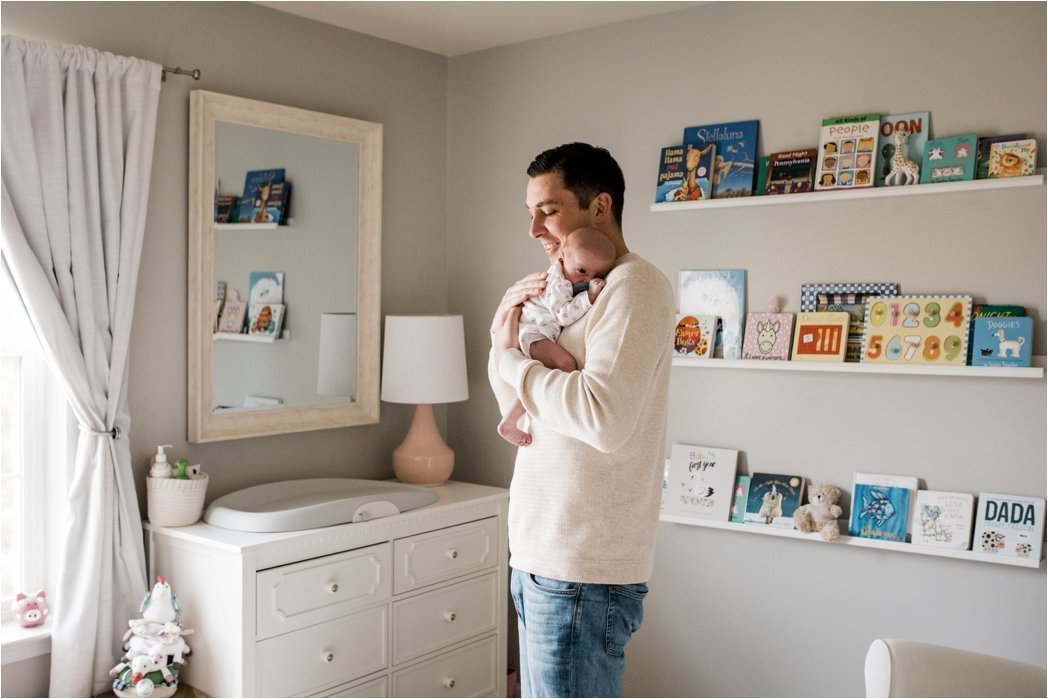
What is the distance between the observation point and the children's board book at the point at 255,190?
3213 millimetres

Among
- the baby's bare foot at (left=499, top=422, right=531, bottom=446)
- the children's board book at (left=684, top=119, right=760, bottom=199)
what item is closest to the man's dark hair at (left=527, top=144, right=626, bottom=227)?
the baby's bare foot at (left=499, top=422, right=531, bottom=446)

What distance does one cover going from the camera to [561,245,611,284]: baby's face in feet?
5.71

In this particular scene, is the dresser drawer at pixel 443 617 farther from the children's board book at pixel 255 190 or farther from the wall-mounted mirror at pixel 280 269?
the children's board book at pixel 255 190

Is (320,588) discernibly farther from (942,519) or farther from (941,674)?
(942,519)

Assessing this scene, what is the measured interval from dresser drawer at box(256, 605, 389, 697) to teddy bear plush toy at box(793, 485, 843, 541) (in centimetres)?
131

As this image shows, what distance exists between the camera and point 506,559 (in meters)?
3.55

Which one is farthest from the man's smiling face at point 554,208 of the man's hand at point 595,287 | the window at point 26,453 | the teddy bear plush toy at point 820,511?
the window at point 26,453

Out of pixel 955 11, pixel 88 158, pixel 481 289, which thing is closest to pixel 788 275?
pixel 955 11

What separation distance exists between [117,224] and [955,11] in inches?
96.8

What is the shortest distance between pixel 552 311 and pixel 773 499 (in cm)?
163

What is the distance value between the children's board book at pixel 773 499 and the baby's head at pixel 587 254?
161 centimetres

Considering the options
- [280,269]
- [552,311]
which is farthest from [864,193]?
[280,269]

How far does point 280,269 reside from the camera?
3324 mm

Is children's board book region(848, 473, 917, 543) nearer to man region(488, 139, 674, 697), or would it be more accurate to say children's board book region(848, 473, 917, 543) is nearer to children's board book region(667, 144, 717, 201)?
children's board book region(667, 144, 717, 201)
